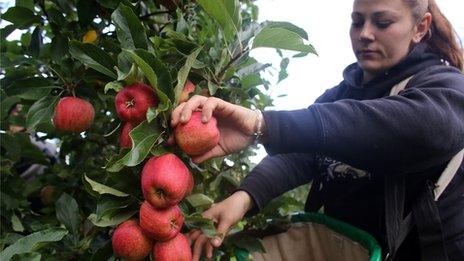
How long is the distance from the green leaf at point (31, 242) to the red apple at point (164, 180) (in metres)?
0.20

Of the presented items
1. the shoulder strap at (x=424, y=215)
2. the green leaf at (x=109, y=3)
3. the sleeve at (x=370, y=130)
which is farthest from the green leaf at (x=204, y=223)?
the green leaf at (x=109, y=3)

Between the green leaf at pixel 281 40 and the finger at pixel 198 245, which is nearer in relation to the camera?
the green leaf at pixel 281 40

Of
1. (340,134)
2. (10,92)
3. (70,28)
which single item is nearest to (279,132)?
(340,134)

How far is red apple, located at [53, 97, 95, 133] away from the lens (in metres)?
1.19

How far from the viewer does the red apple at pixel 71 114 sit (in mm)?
1187

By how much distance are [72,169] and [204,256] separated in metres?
0.79

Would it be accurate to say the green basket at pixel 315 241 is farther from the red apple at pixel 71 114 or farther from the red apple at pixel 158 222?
the red apple at pixel 71 114

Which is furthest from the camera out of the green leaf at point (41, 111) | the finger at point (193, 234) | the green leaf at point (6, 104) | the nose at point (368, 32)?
the green leaf at point (6, 104)

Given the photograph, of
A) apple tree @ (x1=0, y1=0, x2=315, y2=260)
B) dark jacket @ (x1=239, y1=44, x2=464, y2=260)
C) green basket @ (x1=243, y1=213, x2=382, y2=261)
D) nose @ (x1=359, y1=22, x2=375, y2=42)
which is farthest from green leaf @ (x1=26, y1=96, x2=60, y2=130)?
nose @ (x1=359, y1=22, x2=375, y2=42)

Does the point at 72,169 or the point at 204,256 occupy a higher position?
the point at 204,256

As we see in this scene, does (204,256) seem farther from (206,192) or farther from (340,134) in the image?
(340,134)

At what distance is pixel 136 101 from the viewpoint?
2.89 feet

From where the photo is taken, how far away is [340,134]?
936 mm

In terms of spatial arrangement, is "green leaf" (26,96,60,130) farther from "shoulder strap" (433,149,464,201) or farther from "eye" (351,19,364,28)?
"shoulder strap" (433,149,464,201)
